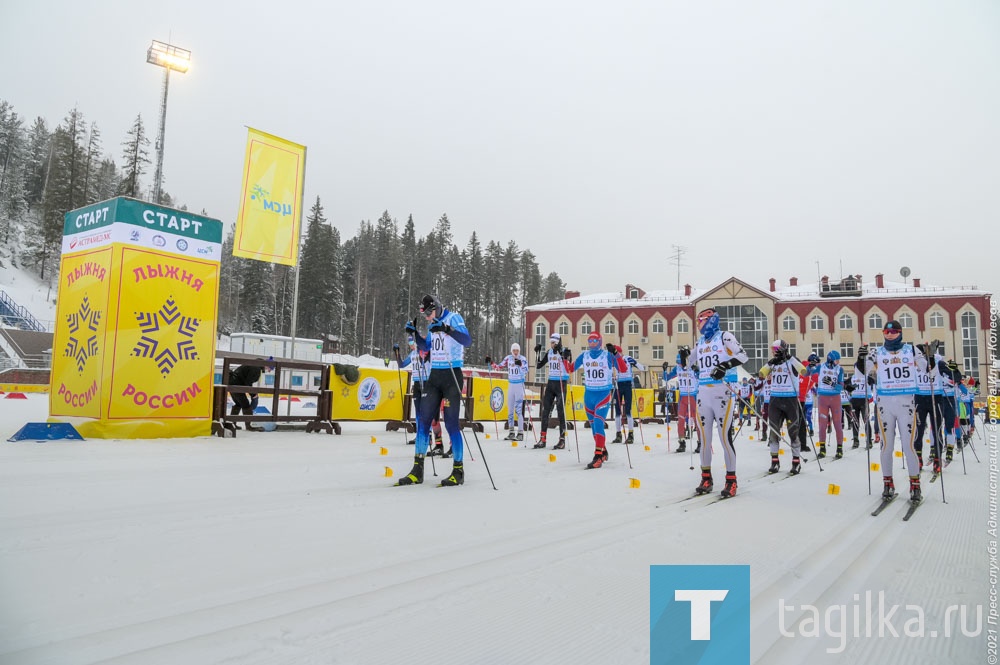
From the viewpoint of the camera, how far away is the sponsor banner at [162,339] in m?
9.42

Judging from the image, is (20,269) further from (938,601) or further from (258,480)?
(938,601)

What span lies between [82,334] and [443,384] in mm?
7662

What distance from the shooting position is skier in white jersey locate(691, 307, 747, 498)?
6.34 meters

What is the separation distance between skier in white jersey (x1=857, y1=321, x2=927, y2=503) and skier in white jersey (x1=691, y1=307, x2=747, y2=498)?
5.95 ft

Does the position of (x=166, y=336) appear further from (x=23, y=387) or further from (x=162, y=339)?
(x=23, y=387)

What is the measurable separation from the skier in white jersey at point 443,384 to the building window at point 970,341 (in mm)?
60781

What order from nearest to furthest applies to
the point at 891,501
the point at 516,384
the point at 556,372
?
the point at 891,501
the point at 556,372
the point at 516,384

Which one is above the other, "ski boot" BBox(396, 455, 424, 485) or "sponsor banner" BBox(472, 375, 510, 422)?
"sponsor banner" BBox(472, 375, 510, 422)

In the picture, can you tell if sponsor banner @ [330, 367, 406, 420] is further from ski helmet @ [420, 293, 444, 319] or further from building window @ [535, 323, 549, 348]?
building window @ [535, 323, 549, 348]

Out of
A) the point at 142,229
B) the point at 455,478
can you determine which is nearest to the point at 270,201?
the point at 142,229

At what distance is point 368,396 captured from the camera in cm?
1348

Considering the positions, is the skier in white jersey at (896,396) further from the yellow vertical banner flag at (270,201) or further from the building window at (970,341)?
the building window at (970,341)

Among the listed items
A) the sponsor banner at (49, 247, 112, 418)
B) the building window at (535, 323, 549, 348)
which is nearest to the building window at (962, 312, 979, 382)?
the building window at (535, 323, 549, 348)

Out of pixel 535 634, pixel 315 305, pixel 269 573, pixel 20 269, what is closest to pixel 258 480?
pixel 269 573
